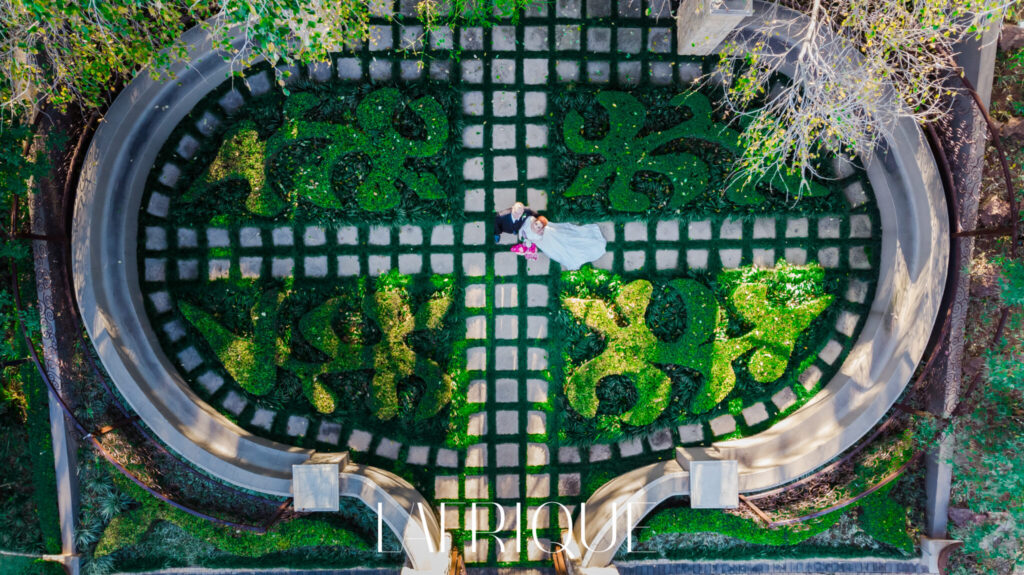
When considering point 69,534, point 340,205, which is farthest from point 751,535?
point 69,534

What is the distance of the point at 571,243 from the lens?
34.3ft

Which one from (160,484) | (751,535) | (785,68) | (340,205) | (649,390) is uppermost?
(785,68)

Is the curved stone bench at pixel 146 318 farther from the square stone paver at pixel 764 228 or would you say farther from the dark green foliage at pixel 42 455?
the square stone paver at pixel 764 228

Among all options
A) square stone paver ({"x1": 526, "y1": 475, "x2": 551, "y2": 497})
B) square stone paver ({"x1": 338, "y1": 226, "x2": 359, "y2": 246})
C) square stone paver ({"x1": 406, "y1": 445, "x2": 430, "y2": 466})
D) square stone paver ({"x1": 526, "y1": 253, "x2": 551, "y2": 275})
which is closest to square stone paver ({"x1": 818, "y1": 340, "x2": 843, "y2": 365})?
square stone paver ({"x1": 526, "y1": 253, "x2": 551, "y2": 275})

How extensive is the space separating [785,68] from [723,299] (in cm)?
417

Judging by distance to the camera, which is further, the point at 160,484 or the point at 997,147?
the point at 160,484

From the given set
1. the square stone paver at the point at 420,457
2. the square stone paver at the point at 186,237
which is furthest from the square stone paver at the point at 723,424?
the square stone paver at the point at 186,237

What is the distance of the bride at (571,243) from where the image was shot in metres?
10.3

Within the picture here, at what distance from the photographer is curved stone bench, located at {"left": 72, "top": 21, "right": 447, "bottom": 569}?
32.1 ft

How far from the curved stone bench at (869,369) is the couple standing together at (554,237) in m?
4.01

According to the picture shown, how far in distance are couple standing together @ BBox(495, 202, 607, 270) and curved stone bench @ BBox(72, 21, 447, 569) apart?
483cm

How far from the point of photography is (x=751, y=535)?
10375 millimetres

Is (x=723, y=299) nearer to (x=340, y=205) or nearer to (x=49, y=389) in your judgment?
(x=340, y=205)

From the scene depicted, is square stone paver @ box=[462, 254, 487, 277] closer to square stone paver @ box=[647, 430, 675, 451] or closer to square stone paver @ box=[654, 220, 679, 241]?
square stone paver @ box=[654, 220, 679, 241]
